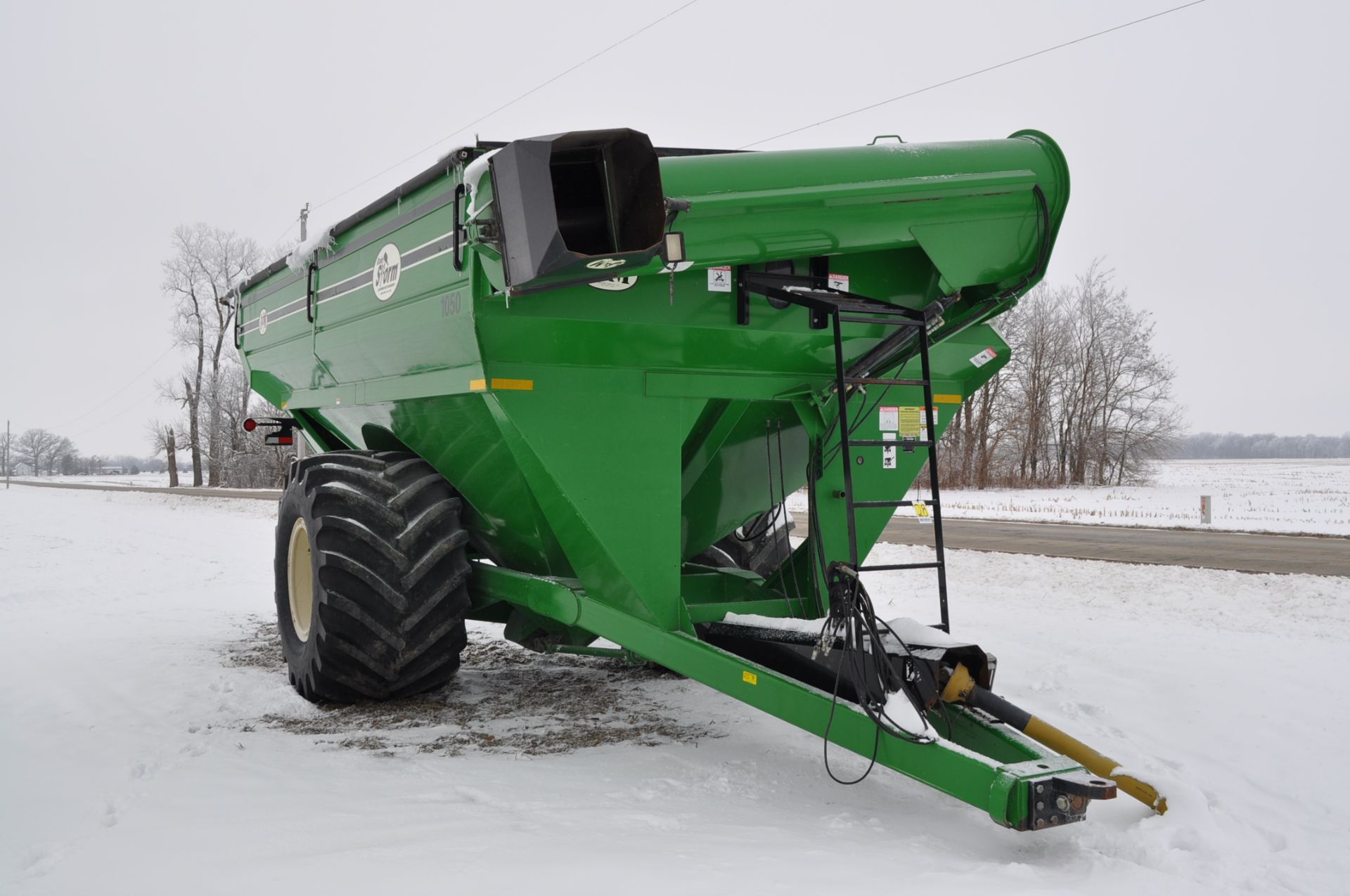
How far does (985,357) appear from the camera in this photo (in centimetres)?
572

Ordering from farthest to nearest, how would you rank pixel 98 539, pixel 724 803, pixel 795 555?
1. pixel 98 539
2. pixel 795 555
3. pixel 724 803

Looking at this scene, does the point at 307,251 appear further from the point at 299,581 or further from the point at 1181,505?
the point at 1181,505

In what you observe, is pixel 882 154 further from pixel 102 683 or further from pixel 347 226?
pixel 102 683

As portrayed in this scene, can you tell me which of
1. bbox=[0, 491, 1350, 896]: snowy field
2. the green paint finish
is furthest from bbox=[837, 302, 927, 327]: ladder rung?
bbox=[0, 491, 1350, 896]: snowy field

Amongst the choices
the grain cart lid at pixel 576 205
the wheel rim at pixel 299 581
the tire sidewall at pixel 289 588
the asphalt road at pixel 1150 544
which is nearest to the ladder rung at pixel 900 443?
the grain cart lid at pixel 576 205

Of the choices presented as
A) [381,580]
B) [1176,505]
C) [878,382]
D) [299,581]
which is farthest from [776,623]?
[1176,505]

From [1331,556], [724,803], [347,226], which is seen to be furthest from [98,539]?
[1331,556]

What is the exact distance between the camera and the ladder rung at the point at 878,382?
15.1 feet

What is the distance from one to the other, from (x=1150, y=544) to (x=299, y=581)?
11489 millimetres

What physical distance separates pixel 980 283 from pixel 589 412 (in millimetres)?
2078

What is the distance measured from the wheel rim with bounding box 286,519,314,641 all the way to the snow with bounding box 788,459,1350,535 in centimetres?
408

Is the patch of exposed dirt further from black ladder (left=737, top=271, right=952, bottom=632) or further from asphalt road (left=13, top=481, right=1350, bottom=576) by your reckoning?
asphalt road (left=13, top=481, right=1350, bottom=576)

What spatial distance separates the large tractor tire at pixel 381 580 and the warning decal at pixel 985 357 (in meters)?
2.92

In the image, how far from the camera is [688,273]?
184 inches
